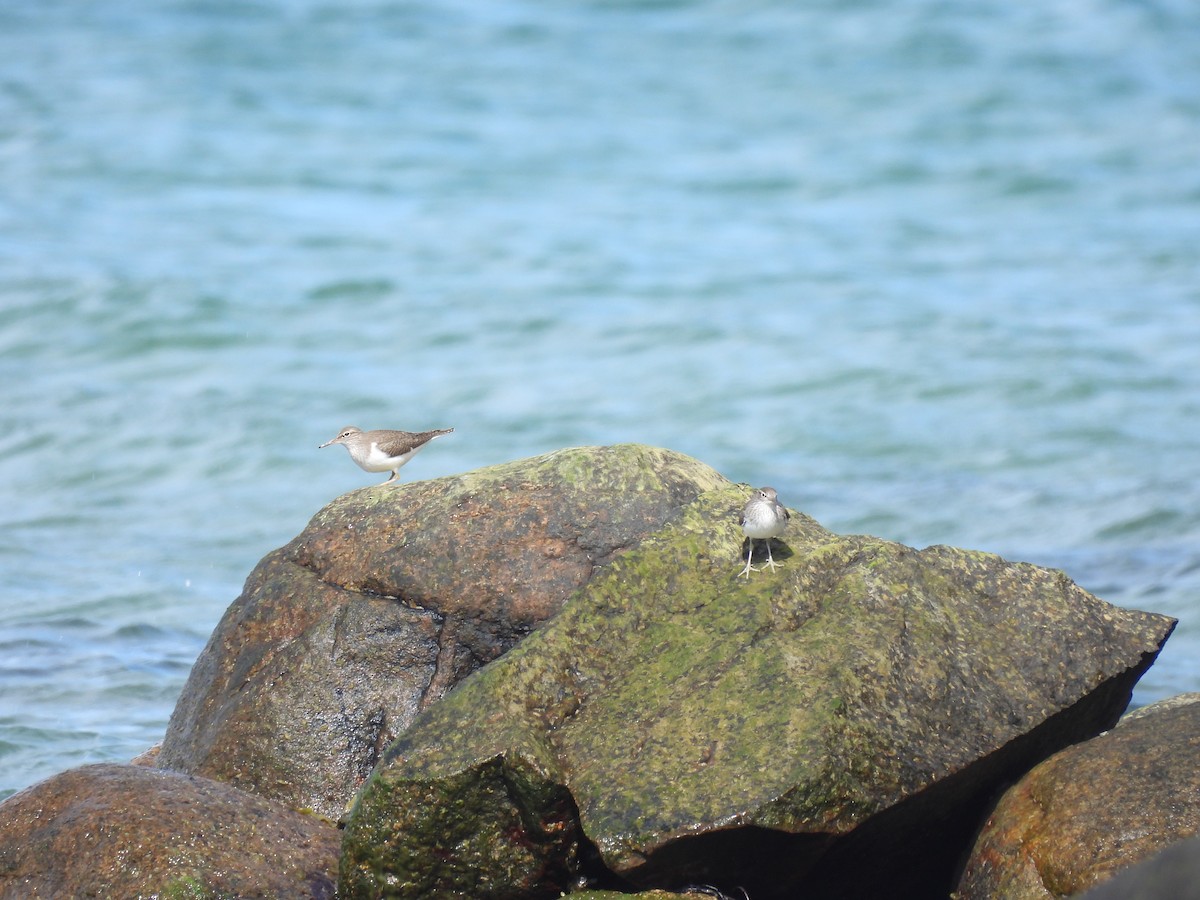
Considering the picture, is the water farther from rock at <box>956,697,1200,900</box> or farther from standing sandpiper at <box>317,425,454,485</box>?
rock at <box>956,697,1200,900</box>

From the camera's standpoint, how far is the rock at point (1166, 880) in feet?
8.72

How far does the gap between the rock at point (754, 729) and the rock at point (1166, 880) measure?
2196mm

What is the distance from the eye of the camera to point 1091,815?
17.3ft

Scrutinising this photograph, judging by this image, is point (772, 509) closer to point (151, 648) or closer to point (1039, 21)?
point (151, 648)

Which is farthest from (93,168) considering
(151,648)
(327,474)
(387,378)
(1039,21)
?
(1039,21)

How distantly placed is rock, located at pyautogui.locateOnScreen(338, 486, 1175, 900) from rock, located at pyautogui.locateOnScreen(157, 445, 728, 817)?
593mm

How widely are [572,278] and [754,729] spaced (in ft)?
50.6

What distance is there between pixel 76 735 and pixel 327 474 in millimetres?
5759

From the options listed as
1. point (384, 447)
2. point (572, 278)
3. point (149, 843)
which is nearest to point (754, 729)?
point (149, 843)

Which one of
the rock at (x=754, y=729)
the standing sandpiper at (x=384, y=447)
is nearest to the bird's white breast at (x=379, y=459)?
the standing sandpiper at (x=384, y=447)

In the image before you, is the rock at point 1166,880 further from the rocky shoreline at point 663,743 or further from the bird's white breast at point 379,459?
the bird's white breast at point 379,459

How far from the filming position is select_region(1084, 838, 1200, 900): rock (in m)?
2.66

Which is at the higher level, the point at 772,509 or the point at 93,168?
the point at 772,509

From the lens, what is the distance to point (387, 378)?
17.0 m
